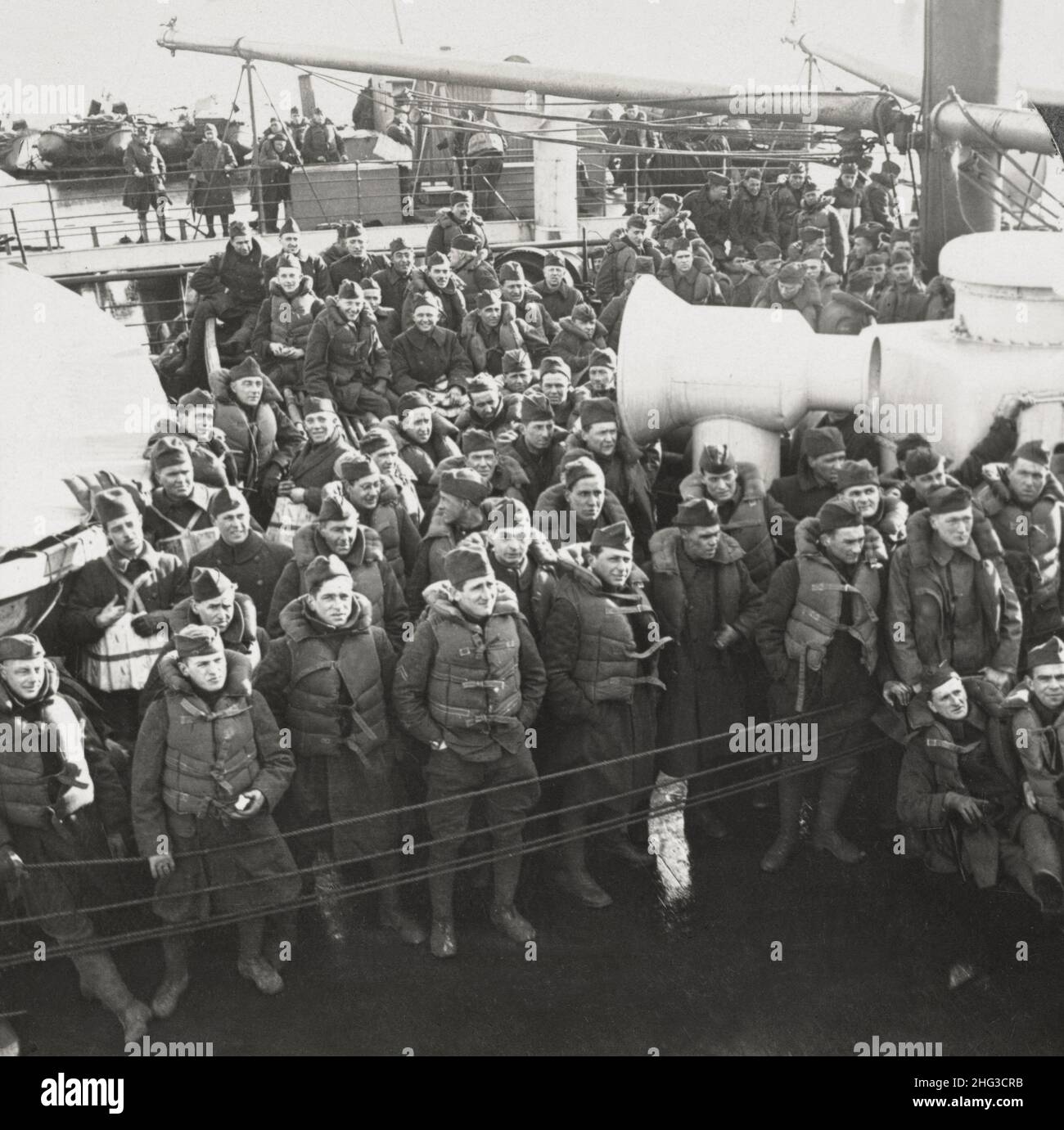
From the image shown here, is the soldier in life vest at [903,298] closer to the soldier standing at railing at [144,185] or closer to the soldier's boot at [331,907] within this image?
the soldier's boot at [331,907]

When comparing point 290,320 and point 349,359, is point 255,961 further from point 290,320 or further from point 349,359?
point 290,320

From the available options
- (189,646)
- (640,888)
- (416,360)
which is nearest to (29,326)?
(416,360)

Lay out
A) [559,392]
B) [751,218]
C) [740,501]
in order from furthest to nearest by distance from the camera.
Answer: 1. [751,218]
2. [559,392]
3. [740,501]

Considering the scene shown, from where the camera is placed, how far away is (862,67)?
62.1 ft

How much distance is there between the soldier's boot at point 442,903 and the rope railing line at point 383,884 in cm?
2

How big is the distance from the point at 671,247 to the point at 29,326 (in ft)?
24.9

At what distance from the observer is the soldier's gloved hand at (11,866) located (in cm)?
509

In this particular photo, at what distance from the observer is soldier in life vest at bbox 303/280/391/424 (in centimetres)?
980

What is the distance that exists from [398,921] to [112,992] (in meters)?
1.24

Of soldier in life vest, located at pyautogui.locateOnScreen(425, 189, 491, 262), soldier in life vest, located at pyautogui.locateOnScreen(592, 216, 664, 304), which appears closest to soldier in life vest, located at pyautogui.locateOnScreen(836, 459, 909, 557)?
soldier in life vest, located at pyautogui.locateOnScreen(592, 216, 664, 304)

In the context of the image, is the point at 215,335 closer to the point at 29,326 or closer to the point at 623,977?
the point at 29,326

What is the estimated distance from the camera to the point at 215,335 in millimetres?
11594

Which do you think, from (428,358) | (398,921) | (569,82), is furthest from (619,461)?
(569,82)
